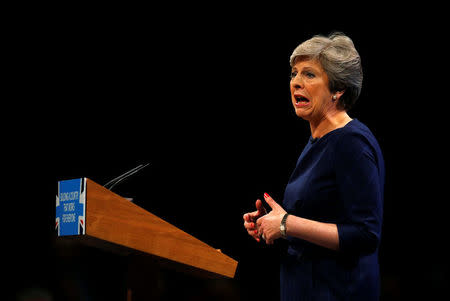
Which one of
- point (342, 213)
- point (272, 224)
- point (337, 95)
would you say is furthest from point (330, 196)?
point (337, 95)

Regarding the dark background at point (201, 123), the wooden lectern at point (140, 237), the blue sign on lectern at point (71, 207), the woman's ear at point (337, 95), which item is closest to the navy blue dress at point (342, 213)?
the woman's ear at point (337, 95)

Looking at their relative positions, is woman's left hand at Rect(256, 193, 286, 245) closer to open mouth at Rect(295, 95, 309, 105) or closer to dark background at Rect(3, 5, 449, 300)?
open mouth at Rect(295, 95, 309, 105)

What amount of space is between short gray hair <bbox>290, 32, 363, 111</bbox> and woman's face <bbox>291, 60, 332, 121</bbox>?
0.05 ft

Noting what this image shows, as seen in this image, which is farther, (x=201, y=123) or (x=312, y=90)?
(x=201, y=123)

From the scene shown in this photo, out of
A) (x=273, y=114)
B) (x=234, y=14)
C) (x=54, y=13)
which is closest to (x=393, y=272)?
(x=273, y=114)

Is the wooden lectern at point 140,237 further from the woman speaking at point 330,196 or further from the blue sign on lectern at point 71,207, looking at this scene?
the woman speaking at point 330,196

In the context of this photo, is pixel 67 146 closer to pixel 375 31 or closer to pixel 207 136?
pixel 207 136

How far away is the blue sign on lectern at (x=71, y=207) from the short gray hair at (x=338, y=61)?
2.44 feet

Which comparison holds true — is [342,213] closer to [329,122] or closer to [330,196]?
[330,196]

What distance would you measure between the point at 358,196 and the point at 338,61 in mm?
414

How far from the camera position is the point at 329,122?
5.29 ft

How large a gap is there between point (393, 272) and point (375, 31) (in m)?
1.45

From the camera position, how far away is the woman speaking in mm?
1412

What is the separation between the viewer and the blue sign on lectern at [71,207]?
4.40 ft
